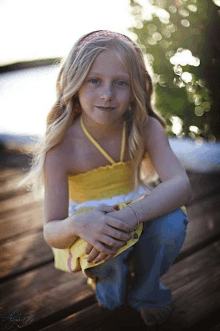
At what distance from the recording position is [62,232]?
3.64ft

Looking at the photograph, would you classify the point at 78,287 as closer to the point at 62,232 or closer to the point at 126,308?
the point at 126,308

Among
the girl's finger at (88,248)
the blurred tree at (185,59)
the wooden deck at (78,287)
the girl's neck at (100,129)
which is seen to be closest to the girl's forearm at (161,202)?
the girl's finger at (88,248)

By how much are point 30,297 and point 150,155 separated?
2.24 ft

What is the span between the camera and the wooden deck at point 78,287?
1.23 meters

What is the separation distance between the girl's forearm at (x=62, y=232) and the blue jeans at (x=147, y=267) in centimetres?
12

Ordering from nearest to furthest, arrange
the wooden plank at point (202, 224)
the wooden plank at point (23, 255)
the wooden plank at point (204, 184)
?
the wooden plank at point (23, 255)
the wooden plank at point (202, 224)
the wooden plank at point (204, 184)

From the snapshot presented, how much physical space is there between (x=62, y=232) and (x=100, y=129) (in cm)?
39

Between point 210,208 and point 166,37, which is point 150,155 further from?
point 166,37

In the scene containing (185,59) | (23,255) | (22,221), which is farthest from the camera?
(185,59)

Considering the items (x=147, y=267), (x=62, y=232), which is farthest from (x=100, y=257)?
(x=147, y=267)

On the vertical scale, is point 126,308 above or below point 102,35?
below

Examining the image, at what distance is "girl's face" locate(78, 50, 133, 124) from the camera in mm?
1126

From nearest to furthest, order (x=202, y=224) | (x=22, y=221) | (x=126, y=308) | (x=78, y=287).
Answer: (x=126, y=308)
(x=78, y=287)
(x=202, y=224)
(x=22, y=221)

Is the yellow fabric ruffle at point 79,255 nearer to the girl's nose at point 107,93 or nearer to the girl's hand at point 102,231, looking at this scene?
the girl's hand at point 102,231
